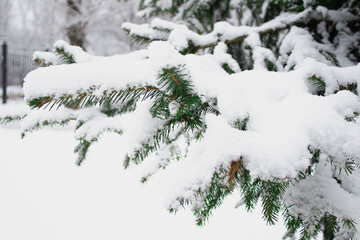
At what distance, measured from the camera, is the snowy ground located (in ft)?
8.23

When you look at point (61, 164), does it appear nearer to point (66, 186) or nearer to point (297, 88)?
point (66, 186)

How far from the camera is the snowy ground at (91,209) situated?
2.51 meters

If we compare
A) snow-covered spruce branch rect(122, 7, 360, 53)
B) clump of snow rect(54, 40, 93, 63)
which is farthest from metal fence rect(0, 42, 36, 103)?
clump of snow rect(54, 40, 93, 63)

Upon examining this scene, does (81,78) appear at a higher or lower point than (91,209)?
higher

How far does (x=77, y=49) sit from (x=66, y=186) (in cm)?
279

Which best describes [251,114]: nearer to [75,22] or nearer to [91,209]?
[91,209]

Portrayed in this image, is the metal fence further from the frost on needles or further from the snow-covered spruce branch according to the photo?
the frost on needles

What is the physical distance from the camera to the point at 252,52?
1553mm

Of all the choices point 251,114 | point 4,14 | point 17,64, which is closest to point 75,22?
point 17,64

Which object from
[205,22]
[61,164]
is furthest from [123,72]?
[61,164]

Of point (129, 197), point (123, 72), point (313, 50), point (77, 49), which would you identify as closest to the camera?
point (123, 72)

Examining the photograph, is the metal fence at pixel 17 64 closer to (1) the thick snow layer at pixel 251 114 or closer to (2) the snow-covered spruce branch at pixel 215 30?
(2) the snow-covered spruce branch at pixel 215 30

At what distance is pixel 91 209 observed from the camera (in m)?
2.91

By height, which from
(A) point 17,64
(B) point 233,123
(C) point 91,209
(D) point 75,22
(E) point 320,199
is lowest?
(A) point 17,64
